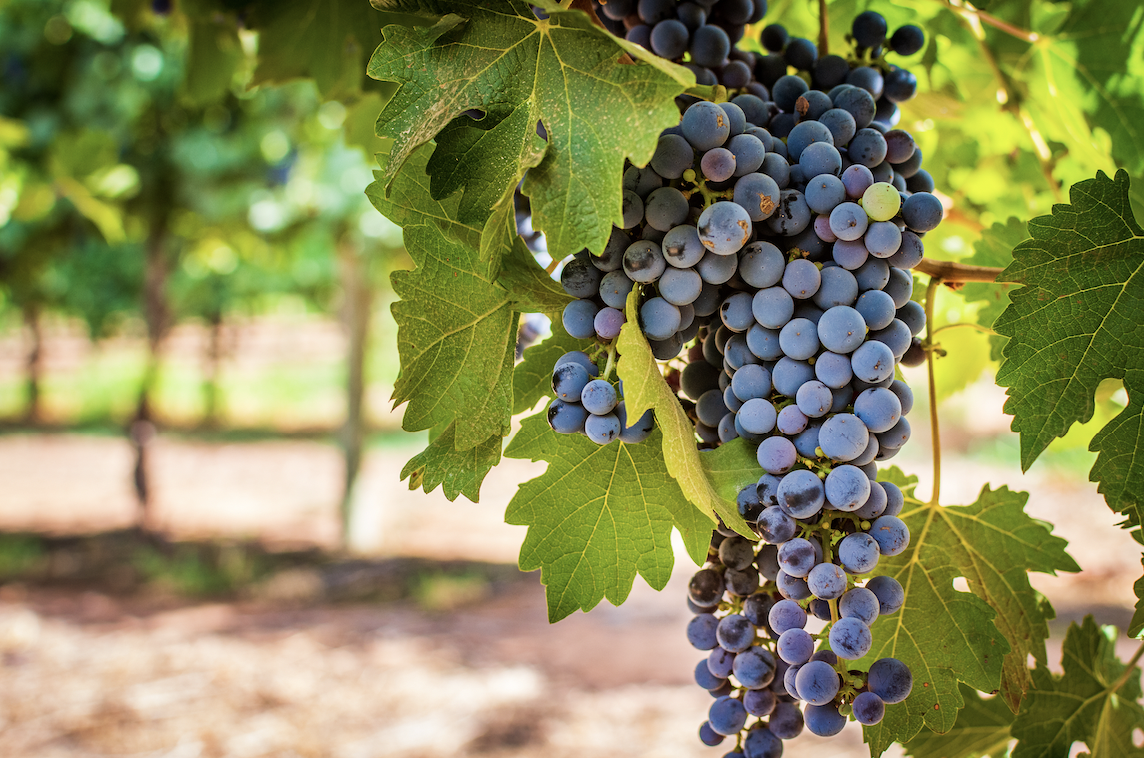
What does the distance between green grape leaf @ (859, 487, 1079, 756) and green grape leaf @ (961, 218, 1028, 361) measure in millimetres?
209

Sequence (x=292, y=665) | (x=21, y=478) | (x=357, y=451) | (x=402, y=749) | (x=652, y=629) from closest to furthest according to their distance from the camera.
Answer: (x=402, y=749) < (x=292, y=665) < (x=652, y=629) < (x=357, y=451) < (x=21, y=478)

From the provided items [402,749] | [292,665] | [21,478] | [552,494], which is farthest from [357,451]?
[552,494]

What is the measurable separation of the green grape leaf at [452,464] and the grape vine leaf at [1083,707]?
0.65 meters

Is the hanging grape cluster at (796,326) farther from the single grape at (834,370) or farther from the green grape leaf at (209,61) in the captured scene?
the green grape leaf at (209,61)

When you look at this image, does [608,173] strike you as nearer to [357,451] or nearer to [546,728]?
[546,728]

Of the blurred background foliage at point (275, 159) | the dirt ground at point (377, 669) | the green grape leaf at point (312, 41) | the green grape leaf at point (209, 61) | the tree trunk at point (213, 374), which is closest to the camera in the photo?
the blurred background foliage at point (275, 159)

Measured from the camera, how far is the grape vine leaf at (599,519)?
2.16ft

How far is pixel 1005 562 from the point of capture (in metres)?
0.71

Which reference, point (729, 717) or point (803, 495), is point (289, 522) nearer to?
point (729, 717)

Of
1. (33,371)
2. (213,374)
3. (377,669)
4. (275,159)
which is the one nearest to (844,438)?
(377,669)

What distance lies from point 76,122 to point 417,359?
526cm

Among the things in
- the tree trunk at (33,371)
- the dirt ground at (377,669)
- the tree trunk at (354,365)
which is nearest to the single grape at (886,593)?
the dirt ground at (377,669)

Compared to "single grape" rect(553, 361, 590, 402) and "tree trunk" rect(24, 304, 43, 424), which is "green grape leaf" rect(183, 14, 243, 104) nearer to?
"single grape" rect(553, 361, 590, 402)

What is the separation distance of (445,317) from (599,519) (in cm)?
21
